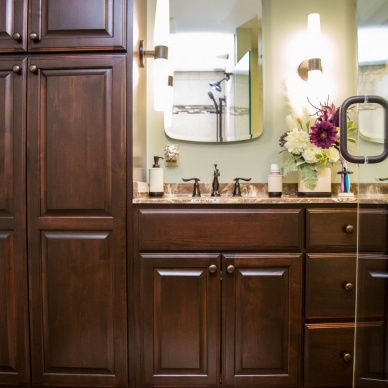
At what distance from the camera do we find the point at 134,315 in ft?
4.40

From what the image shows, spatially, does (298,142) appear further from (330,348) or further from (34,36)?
(34,36)

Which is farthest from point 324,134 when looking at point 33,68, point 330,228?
point 33,68

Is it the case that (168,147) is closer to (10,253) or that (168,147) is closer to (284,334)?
(10,253)

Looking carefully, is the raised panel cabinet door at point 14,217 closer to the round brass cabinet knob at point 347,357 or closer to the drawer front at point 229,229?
the drawer front at point 229,229

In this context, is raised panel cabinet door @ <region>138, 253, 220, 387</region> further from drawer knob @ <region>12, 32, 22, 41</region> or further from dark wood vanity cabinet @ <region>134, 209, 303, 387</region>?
drawer knob @ <region>12, 32, 22, 41</region>

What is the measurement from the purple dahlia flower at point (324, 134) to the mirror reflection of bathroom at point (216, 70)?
0.37 meters

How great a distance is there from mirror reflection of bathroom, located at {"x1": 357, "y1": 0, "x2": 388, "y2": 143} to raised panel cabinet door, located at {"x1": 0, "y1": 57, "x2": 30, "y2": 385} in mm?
1312

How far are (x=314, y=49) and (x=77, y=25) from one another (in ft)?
4.07

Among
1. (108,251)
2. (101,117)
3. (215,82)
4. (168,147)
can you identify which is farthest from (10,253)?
(215,82)

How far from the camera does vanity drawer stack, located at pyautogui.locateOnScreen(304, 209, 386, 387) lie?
1324mm

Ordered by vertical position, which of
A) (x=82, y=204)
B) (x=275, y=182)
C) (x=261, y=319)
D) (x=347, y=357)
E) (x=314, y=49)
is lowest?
(x=347, y=357)

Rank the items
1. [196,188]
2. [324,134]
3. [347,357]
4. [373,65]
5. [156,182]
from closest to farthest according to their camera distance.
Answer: [373,65] < [347,357] < [324,134] < [156,182] < [196,188]

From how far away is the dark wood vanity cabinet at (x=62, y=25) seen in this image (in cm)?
133

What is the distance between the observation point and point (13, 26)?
4.40 ft
